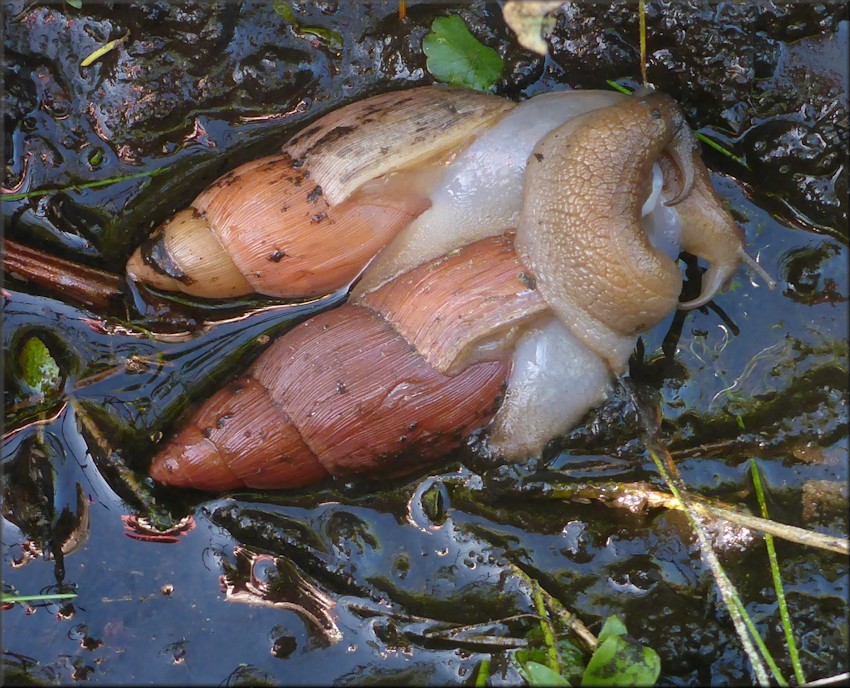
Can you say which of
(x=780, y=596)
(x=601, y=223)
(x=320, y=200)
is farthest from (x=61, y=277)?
(x=780, y=596)

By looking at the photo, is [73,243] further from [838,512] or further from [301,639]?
[838,512]

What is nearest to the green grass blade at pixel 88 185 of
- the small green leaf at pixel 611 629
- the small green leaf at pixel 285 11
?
the small green leaf at pixel 285 11

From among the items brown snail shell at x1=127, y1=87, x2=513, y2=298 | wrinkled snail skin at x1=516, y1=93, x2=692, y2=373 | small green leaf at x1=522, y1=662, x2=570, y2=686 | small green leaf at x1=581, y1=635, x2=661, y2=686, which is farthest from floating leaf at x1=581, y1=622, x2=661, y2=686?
brown snail shell at x1=127, y1=87, x2=513, y2=298

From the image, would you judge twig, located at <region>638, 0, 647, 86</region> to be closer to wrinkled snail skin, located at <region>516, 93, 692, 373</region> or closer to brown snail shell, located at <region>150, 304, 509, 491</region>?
wrinkled snail skin, located at <region>516, 93, 692, 373</region>

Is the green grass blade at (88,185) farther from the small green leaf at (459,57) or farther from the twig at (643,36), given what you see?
the twig at (643,36)

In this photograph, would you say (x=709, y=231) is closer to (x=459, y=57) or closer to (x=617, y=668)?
(x=459, y=57)

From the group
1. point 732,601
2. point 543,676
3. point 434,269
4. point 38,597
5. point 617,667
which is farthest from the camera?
point 434,269
